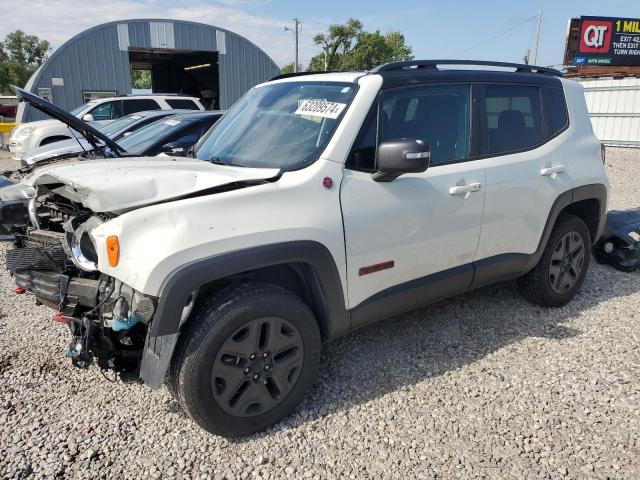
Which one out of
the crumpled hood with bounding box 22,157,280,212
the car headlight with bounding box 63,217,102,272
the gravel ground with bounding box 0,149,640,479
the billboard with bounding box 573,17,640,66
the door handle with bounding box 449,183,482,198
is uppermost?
the billboard with bounding box 573,17,640,66

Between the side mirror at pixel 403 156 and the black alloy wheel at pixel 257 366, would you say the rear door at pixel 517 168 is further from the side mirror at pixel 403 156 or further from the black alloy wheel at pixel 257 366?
the black alloy wheel at pixel 257 366

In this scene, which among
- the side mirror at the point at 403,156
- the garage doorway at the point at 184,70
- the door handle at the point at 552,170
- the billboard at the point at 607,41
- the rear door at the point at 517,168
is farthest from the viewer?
the billboard at the point at 607,41

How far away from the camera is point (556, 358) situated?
3.52 m

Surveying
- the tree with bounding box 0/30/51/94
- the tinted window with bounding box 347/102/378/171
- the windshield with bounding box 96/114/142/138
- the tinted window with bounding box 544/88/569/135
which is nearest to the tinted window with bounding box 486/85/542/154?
the tinted window with bounding box 544/88/569/135

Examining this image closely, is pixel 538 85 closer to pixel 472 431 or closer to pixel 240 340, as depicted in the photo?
pixel 472 431

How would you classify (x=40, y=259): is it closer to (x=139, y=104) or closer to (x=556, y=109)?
(x=556, y=109)

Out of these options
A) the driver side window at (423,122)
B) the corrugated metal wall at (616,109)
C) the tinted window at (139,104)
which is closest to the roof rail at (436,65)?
the driver side window at (423,122)

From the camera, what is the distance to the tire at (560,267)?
13.5 ft

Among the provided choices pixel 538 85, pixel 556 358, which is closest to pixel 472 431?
pixel 556 358

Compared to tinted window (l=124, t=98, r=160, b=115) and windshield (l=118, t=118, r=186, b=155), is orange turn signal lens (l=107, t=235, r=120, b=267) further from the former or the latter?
tinted window (l=124, t=98, r=160, b=115)

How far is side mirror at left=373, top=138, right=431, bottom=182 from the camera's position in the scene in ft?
8.77

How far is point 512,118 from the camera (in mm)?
3771

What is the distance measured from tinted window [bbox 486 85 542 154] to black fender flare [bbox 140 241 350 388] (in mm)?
1766

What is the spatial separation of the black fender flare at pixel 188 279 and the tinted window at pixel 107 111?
11948mm
